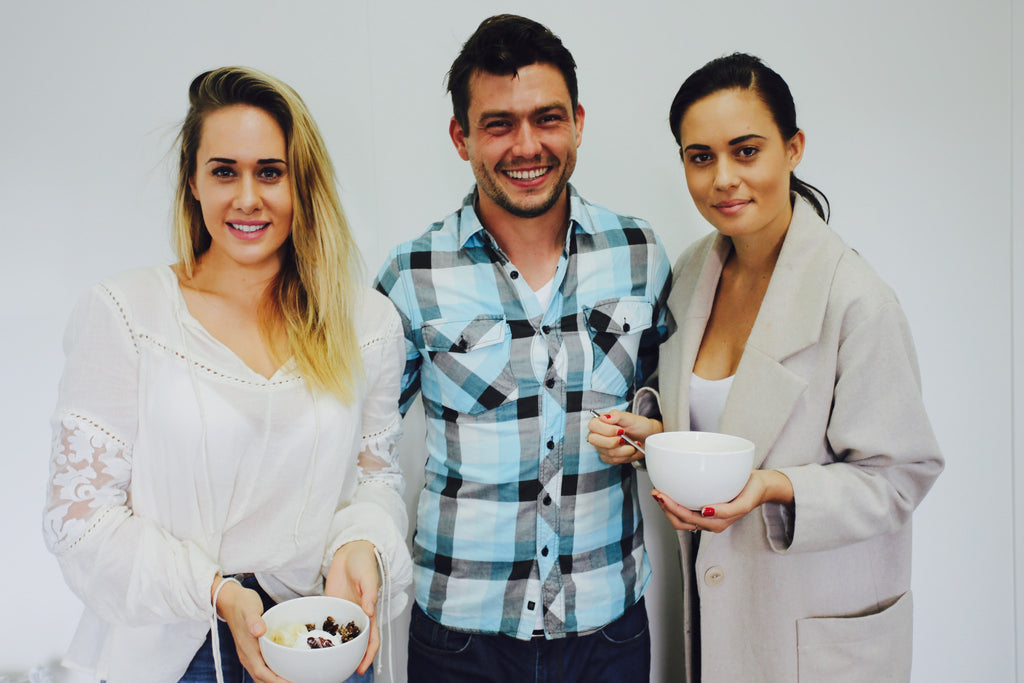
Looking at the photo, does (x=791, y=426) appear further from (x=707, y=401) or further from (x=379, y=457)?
(x=379, y=457)

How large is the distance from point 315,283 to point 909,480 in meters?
1.06

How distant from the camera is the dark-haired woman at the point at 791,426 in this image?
110 cm

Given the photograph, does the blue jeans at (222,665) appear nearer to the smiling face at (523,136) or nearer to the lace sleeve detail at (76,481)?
the lace sleeve detail at (76,481)

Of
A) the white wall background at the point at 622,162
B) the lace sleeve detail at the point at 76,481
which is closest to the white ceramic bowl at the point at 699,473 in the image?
the white wall background at the point at 622,162

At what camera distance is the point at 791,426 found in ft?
3.82

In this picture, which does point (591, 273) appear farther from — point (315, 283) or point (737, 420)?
point (315, 283)

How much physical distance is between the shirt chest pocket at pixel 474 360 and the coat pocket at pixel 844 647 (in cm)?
66

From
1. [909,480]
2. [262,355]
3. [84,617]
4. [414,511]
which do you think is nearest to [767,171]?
[909,480]

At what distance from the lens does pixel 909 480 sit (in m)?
1.13

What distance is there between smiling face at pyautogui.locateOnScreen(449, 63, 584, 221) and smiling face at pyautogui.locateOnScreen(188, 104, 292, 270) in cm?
38

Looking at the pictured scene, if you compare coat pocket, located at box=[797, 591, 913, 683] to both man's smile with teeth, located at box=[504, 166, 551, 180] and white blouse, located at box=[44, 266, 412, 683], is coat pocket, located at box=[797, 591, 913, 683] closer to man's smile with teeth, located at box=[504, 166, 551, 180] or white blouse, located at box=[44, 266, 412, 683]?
white blouse, located at box=[44, 266, 412, 683]

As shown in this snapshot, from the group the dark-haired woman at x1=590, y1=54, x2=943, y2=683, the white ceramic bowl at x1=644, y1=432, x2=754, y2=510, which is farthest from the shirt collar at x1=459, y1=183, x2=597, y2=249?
the white ceramic bowl at x1=644, y1=432, x2=754, y2=510

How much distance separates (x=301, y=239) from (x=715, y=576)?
95 centimetres

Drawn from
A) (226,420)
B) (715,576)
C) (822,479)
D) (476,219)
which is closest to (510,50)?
(476,219)
